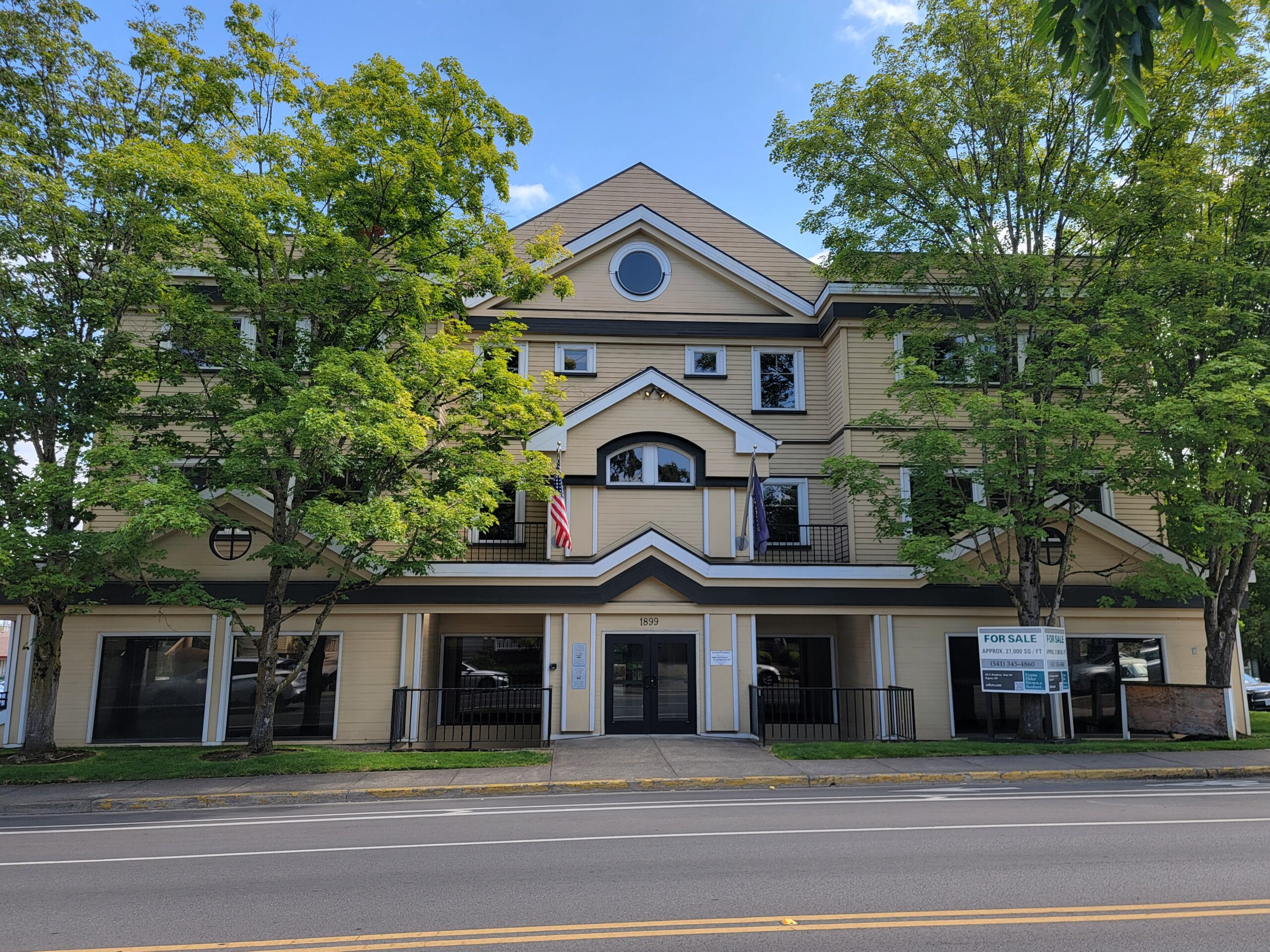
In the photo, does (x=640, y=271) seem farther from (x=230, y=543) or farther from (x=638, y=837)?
(x=638, y=837)

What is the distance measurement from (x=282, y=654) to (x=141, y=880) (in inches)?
409

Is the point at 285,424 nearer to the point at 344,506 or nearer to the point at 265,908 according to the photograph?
the point at 344,506

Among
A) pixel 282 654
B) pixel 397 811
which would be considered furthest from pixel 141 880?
pixel 282 654

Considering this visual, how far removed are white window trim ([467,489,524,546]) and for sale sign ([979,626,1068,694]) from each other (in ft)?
34.1

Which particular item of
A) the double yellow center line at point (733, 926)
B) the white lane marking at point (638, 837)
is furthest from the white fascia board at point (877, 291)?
the double yellow center line at point (733, 926)

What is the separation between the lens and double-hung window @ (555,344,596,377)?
21016 millimetres

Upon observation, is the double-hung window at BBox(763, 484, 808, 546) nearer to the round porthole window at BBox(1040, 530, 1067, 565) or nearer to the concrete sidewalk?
the round porthole window at BBox(1040, 530, 1067, 565)

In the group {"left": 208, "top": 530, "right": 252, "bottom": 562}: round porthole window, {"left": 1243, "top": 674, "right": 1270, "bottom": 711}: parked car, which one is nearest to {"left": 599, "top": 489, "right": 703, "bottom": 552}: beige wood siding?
{"left": 208, "top": 530, "right": 252, "bottom": 562}: round porthole window

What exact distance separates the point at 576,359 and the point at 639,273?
2993 millimetres

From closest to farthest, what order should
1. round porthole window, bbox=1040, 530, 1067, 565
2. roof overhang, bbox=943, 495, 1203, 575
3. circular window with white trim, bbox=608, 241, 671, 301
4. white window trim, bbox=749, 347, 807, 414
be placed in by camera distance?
roof overhang, bbox=943, 495, 1203, 575
round porthole window, bbox=1040, 530, 1067, 565
white window trim, bbox=749, 347, 807, 414
circular window with white trim, bbox=608, 241, 671, 301

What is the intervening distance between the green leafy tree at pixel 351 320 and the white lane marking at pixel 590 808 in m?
3.94

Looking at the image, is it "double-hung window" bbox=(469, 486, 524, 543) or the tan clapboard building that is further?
"double-hung window" bbox=(469, 486, 524, 543)

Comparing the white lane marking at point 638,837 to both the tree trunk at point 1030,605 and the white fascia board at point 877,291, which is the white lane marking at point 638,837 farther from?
the white fascia board at point 877,291

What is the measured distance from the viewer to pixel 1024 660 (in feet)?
48.8
